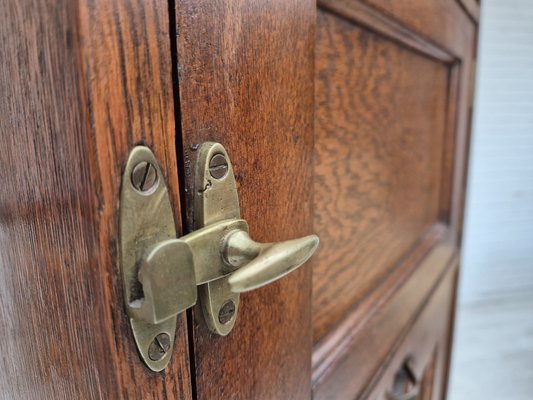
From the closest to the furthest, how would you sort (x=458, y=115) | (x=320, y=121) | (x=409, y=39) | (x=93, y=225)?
(x=93, y=225) < (x=320, y=121) < (x=409, y=39) < (x=458, y=115)

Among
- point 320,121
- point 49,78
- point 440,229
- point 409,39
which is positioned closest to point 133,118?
point 49,78

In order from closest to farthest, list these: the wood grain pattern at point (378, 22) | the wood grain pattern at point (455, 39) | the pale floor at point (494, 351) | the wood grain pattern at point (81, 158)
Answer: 1. the wood grain pattern at point (81, 158)
2. the wood grain pattern at point (378, 22)
3. the wood grain pattern at point (455, 39)
4. the pale floor at point (494, 351)

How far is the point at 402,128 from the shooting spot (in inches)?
18.1

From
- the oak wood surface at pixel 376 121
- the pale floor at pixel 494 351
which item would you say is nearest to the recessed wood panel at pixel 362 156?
the oak wood surface at pixel 376 121

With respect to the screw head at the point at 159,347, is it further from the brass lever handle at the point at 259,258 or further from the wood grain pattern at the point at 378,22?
the wood grain pattern at the point at 378,22

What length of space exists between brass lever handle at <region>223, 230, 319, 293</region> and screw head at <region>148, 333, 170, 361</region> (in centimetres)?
4

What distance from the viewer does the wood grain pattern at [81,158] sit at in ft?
0.46

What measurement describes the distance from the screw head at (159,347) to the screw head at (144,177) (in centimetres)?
6

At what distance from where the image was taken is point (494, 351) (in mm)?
1562

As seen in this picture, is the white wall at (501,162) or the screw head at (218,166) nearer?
the screw head at (218,166)

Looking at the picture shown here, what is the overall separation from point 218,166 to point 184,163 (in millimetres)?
17

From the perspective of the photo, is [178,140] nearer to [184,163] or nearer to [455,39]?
[184,163]

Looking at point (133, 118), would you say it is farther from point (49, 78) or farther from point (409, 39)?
point (409, 39)

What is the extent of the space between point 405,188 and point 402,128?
0.26ft
